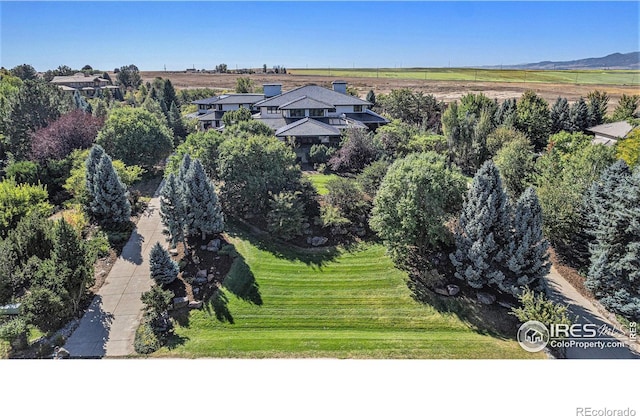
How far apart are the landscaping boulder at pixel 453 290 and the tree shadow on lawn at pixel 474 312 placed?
0.21 meters

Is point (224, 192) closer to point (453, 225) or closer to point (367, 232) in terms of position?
point (367, 232)

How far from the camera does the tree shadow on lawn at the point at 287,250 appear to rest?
20.7 m

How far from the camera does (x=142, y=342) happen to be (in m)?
14.9

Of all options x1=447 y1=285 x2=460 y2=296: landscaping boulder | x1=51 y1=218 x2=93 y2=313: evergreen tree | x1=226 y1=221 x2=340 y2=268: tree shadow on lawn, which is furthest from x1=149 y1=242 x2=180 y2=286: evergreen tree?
x1=447 y1=285 x2=460 y2=296: landscaping boulder

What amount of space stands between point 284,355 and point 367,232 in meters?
10.5

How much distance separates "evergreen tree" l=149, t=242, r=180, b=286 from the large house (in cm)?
2087

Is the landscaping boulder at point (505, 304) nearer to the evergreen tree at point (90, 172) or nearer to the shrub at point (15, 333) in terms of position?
the shrub at point (15, 333)

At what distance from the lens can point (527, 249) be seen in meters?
16.9

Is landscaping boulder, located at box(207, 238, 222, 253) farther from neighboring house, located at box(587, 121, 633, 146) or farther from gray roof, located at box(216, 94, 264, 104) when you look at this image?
neighboring house, located at box(587, 121, 633, 146)

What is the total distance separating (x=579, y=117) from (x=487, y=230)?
3539cm

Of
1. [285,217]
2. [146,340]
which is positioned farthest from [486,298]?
[146,340]

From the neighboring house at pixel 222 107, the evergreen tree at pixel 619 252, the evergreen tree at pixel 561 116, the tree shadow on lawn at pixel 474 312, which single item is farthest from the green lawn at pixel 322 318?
the evergreen tree at pixel 561 116

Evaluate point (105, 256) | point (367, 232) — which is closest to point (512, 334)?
point (367, 232)

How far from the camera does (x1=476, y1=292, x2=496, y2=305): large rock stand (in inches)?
682
